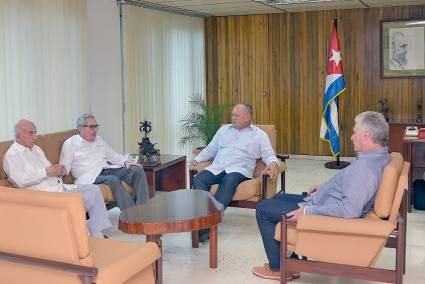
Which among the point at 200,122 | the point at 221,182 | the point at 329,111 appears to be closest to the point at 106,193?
the point at 221,182

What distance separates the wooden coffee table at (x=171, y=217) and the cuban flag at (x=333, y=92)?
450 centimetres

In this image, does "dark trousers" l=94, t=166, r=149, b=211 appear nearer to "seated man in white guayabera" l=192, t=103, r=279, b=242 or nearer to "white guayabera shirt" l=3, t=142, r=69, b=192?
"seated man in white guayabera" l=192, t=103, r=279, b=242

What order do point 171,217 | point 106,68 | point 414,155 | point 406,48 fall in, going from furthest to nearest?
1. point 406,48
2. point 106,68
3. point 414,155
4. point 171,217

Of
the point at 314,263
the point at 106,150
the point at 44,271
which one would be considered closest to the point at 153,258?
the point at 44,271

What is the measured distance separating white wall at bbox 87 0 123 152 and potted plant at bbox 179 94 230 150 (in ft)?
4.59

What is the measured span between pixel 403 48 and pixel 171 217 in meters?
6.03

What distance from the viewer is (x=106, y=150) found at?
5.58 metres

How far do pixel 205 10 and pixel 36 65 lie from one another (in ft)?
12.2

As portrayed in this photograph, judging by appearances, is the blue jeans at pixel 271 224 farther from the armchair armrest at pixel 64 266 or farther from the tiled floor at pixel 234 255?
the armchair armrest at pixel 64 266

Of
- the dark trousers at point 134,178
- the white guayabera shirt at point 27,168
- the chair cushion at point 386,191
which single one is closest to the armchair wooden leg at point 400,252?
the chair cushion at point 386,191

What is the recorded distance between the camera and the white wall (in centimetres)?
675

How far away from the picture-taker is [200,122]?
8375mm

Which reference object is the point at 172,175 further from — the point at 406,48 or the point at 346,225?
the point at 406,48

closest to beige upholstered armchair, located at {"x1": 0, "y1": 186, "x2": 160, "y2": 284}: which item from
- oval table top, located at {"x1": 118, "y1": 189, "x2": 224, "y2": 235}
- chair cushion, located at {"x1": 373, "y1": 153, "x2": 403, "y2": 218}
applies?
oval table top, located at {"x1": 118, "y1": 189, "x2": 224, "y2": 235}
